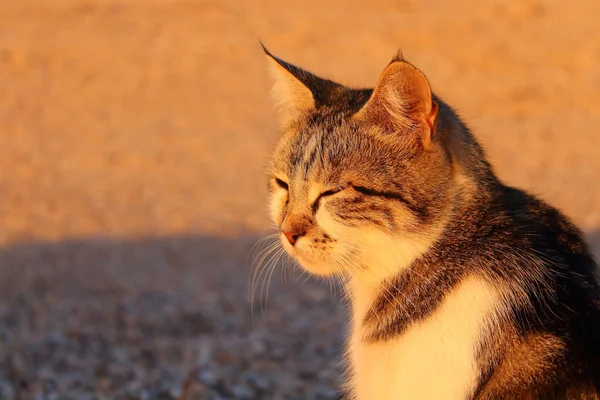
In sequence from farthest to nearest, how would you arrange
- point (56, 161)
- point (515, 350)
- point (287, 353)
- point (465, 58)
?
point (465, 58), point (56, 161), point (287, 353), point (515, 350)

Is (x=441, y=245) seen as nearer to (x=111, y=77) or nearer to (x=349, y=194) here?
A: (x=349, y=194)

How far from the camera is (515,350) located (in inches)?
116

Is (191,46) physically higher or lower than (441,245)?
lower

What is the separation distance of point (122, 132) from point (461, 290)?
827cm

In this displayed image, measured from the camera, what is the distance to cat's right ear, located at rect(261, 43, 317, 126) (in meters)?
3.65

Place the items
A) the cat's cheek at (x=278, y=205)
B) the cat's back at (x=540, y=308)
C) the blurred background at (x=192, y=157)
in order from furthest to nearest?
the blurred background at (x=192, y=157)
the cat's cheek at (x=278, y=205)
the cat's back at (x=540, y=308)

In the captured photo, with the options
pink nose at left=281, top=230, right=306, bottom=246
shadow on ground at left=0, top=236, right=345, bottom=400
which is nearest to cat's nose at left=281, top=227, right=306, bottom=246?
pink nose at left=281, top=230, right=306, bottom=246

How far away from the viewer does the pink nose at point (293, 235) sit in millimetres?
3244

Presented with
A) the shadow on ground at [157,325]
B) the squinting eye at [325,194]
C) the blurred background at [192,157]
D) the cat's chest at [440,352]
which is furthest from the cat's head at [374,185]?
the shadow on ground at [157,325]

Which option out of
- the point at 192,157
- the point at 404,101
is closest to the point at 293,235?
the point at 404,101

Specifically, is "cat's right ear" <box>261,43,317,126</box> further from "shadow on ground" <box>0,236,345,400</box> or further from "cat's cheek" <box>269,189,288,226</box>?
"shadow on ground" <box>0,236,345,400</box>

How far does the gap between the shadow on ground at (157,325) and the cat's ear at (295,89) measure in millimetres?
1902

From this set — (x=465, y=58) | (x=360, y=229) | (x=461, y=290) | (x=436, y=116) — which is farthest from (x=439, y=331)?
(x=465, y=58)

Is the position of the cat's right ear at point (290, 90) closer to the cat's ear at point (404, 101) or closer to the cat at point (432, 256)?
the cat at point (432, 256)
